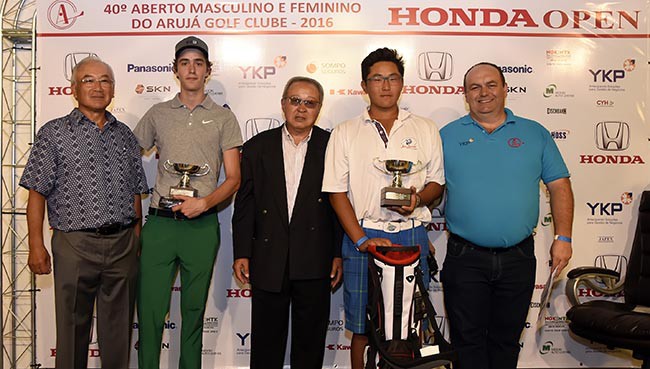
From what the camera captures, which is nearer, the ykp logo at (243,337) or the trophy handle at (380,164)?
the trophy handle at (380,164)

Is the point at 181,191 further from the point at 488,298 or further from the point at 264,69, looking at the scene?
the point at 488,298

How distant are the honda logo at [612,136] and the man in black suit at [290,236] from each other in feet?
7.00

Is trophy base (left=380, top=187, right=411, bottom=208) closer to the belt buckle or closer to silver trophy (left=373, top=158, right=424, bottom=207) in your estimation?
silver trophy (left=373, top=158, right=424, bottom=207)

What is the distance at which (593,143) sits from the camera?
388 cm

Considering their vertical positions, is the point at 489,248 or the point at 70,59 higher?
the point at 70,59

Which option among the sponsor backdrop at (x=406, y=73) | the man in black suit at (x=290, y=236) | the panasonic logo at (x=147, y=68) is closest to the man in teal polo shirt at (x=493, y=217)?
the man in black suit at (x=290, y=236)

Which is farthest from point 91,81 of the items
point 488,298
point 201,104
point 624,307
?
point 624,307

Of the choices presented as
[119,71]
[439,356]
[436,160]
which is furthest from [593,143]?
[119,71]

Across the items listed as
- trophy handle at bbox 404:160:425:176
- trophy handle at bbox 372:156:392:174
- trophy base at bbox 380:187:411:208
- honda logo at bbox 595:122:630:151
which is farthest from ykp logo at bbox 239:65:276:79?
honda logo at bbox 595:122:630:151

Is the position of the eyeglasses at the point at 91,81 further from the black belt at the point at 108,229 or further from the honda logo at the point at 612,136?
the honda logo at the point at 612,136

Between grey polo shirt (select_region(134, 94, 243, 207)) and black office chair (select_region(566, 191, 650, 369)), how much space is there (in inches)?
91.2

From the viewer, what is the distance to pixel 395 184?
9.18 ft

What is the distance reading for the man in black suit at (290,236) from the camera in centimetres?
298

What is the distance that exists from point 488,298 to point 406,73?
170 cm
